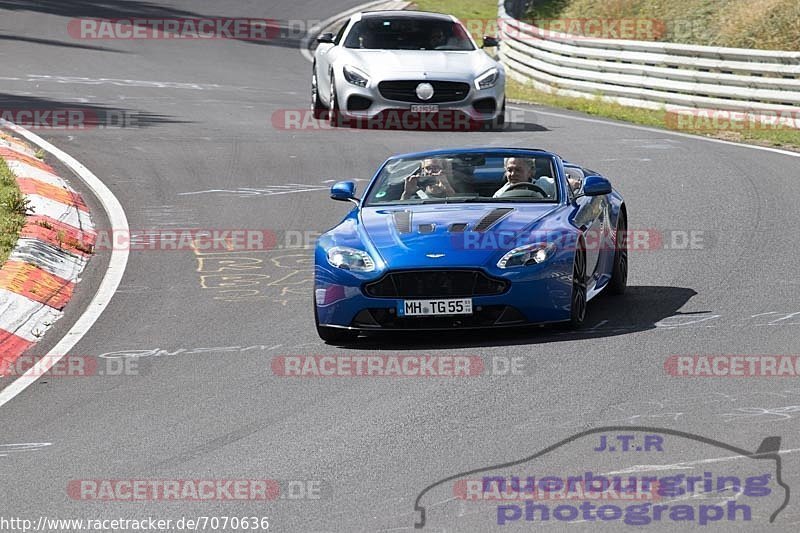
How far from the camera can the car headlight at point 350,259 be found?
9961 millimetres

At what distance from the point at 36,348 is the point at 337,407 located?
9.91 feet

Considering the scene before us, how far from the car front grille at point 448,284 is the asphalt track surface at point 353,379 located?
1.17 ft

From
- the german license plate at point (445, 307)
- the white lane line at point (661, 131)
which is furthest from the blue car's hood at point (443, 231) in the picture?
the white lane line at point (661, 131)

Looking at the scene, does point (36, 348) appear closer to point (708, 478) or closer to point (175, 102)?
point (708, 478)

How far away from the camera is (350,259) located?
10.1 m

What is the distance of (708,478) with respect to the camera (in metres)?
6.60

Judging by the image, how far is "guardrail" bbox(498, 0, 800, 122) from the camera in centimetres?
2280

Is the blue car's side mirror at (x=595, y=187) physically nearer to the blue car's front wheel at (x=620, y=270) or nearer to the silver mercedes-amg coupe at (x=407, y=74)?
the blue car's front wheel at (x=620, y=270)

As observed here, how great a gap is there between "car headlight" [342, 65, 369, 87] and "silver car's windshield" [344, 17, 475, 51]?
0.80 metres

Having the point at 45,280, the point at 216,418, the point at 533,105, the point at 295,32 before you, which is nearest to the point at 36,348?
the point at 45,280

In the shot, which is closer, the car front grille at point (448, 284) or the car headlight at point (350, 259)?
the car front grille at point (448, 284)

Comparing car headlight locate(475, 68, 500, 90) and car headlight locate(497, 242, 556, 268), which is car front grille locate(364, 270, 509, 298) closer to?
car headlight locate(497, 242, 556, 268)

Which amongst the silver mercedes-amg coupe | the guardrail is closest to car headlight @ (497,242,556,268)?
the silver mercedes-amg coupe

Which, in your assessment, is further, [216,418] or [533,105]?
[533,105]
